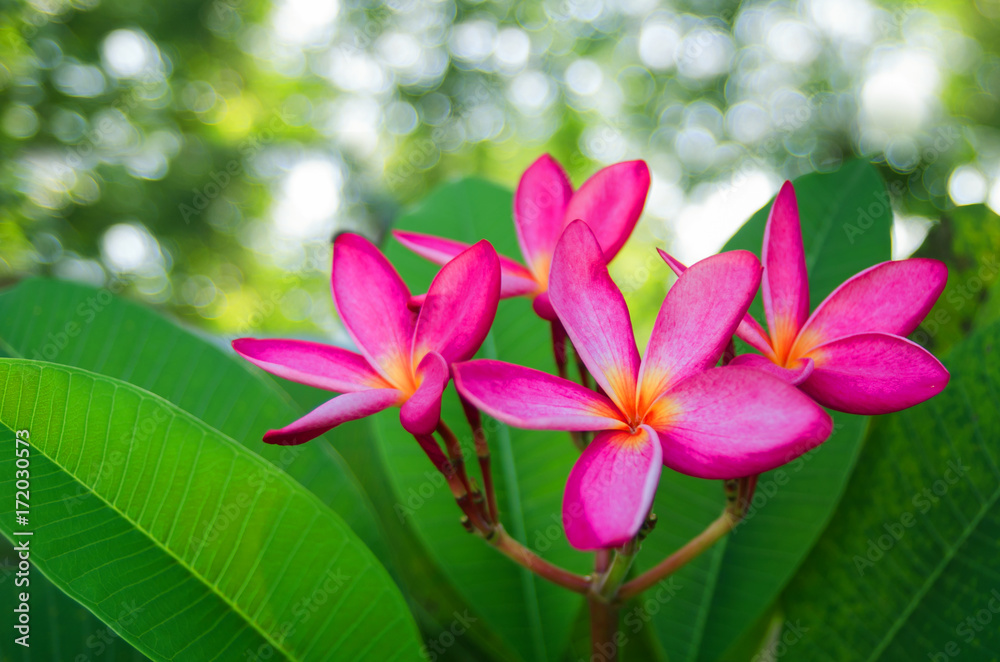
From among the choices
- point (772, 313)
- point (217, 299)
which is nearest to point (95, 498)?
point (772, 313)

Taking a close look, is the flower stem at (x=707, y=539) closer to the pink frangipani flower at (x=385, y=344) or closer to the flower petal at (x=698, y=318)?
the flower petal at (x=698, y=318)

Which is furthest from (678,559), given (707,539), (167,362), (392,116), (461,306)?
(392,116)

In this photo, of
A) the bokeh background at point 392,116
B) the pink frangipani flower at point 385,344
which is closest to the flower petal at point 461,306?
the pink frangipani flower at point 385,344

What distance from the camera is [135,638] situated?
51cm

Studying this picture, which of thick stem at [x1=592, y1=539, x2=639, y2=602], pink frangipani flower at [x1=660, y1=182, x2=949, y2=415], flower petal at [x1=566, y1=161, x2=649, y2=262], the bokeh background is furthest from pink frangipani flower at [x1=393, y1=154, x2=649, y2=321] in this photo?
the bokeh background

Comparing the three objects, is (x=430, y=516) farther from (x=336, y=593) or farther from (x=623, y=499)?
(x=623, y=499)

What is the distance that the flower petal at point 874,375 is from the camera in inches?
17.6

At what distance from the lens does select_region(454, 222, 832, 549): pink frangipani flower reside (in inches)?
14.9

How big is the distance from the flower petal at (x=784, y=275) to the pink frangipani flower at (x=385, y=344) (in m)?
0.23

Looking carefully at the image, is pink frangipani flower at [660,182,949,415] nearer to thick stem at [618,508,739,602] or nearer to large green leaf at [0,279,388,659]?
thick stem at [618,508,739,602]

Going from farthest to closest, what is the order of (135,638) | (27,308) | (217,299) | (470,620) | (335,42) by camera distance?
(335,42), (217,299), (470,620), (27,308), (135,638)

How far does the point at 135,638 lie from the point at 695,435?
1.50 ft

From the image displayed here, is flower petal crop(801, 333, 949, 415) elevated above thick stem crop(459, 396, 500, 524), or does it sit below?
above

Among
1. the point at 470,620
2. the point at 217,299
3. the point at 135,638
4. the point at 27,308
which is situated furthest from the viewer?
the point at 217,299
